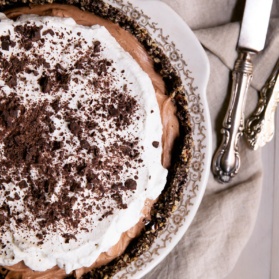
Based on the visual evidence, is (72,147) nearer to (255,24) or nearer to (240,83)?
(240,83)

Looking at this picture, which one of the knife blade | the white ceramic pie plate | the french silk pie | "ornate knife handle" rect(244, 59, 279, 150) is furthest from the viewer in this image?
"ornate knife handle" rect(244, 59, 279, 150)

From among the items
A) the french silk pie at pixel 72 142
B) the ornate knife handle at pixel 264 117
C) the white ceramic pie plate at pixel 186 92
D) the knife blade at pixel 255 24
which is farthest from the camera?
the ornate knife handle at pixel 264 117

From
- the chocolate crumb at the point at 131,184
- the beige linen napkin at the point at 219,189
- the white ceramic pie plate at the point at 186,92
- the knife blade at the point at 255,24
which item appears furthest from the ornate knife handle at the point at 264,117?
the chocolate crumb at the point at 131,184

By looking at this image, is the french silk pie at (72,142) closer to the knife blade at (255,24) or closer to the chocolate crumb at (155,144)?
the chocolate crumb at (155,144)

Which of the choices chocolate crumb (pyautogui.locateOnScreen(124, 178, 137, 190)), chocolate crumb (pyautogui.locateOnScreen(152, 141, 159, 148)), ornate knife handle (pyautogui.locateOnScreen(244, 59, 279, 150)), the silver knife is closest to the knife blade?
the silver knife

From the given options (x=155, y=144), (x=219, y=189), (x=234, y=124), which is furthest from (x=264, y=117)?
(x=155, y=144)

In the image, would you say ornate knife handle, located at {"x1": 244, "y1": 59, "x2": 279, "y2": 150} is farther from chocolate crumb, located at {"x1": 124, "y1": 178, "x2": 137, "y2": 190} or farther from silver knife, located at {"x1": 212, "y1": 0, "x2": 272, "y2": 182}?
chocolate crumb, located at {"x1": 124, "y1": 178, "x2": 137, "y2": 190}
